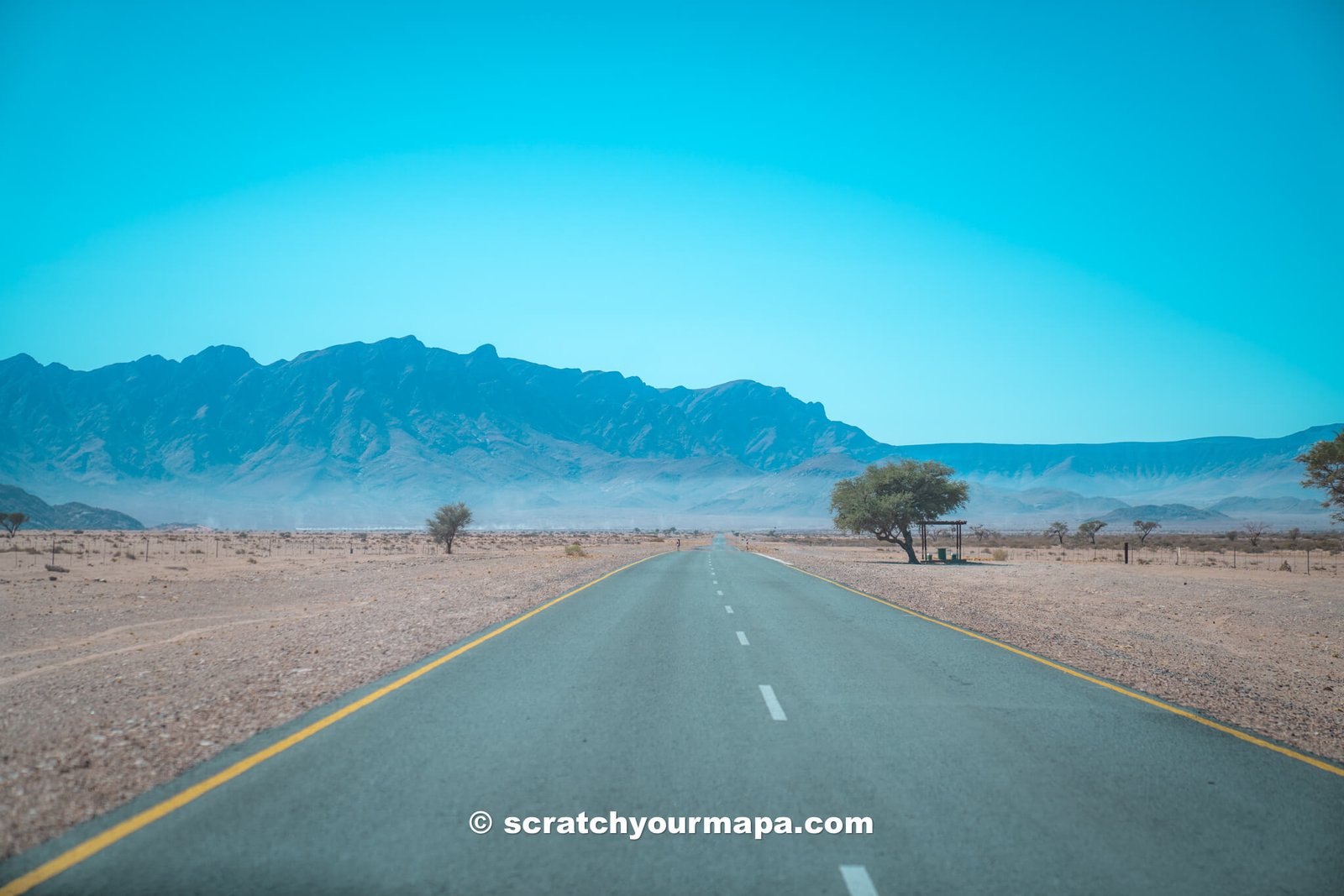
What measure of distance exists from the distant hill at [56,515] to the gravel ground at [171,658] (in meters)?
117

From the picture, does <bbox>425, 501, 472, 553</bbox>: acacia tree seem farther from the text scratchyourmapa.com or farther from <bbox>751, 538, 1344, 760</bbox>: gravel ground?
the text scratchyourmapa.com

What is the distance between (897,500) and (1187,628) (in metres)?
33.3

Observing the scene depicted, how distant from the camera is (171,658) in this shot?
12875mm

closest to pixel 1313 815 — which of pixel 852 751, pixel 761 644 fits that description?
pixel 852 751

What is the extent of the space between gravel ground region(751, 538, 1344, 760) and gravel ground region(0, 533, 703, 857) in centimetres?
996

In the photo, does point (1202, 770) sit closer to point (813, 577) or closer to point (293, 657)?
point (293, 657)

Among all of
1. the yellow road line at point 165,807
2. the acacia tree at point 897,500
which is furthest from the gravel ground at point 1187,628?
the acacia tree at point 897,500

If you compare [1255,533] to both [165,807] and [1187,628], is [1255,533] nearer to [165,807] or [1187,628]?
[1187,628]

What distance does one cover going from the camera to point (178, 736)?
7617 mm

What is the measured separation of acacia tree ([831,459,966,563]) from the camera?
54125 mm

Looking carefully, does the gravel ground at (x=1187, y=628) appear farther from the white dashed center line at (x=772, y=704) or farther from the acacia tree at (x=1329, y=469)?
the white dashed center line at (x=772, y=704)

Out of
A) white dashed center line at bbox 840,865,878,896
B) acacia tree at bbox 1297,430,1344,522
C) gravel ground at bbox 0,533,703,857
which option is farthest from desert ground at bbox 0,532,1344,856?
white dashed center line at bbox 840,865,878,896

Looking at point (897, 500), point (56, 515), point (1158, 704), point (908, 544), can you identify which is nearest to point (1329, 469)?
point (897, 500)

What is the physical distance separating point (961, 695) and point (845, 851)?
535cm
